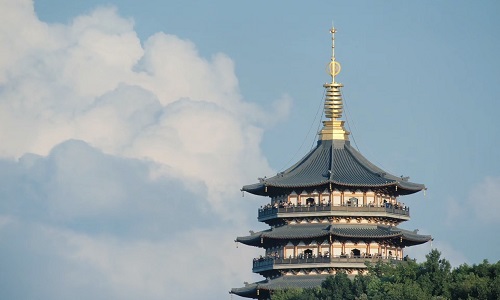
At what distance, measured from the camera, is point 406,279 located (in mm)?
148125

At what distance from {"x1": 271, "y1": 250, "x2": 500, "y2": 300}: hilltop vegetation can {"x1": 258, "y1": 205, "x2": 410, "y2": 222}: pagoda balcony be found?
6.98 m

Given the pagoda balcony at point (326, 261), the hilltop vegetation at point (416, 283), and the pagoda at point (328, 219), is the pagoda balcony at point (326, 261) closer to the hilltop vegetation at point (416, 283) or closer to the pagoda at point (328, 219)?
the pagoda at point (328, 219)

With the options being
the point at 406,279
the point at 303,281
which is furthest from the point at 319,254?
the point at 406,279

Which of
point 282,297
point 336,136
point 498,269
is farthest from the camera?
point 336,136

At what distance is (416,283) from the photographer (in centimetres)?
14700

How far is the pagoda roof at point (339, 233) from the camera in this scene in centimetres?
16038

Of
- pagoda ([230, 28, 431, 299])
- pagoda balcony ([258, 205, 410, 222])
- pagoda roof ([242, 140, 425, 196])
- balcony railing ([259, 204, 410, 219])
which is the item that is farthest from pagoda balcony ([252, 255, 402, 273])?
pagoda roof ([242, 140, 425, 196])

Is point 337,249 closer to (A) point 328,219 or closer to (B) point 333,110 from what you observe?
(A) point 328,219

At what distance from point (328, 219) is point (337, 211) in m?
1.32

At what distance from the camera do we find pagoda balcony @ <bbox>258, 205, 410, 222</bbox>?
6353 inches

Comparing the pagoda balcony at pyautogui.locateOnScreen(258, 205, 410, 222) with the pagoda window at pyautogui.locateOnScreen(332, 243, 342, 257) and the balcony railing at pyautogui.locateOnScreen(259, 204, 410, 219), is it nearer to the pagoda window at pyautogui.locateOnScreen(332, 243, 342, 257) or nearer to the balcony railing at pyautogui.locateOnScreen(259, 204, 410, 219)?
the balcony railing at pyautogui.locateOnScreen(259, 204, 410, 219)

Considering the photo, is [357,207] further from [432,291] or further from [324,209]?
[432,291]

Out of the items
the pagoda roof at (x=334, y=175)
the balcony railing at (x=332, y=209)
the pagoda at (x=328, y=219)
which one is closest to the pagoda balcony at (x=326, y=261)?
the pagoda at (x=328, y=219)

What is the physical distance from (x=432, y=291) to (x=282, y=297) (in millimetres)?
13200
